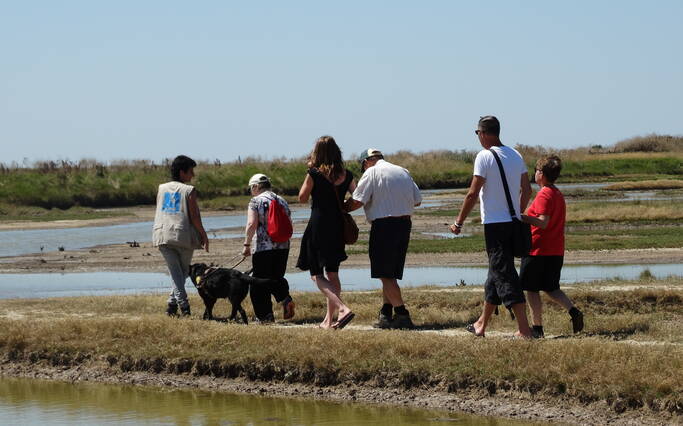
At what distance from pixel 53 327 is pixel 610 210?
2399cm

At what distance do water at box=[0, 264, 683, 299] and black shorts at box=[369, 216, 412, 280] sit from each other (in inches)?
278

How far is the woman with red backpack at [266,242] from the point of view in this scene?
12180 mm

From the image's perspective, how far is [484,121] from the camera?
10.3m

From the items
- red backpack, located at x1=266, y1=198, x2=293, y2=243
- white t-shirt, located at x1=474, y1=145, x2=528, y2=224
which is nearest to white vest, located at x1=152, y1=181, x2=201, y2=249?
red backpack, located at x1=266, y1=198, x2=293, y2=243

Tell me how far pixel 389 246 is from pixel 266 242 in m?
1.68

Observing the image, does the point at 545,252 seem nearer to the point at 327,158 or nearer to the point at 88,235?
the point at 327,158

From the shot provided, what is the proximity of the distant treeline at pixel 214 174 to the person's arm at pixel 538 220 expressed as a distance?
1731 inches

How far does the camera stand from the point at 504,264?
10156 mm

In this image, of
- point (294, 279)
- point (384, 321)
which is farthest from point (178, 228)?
point (294, 279)

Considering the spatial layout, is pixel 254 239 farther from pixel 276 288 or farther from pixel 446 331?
pixel 446 331

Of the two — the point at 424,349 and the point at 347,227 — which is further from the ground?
the point at 347,227

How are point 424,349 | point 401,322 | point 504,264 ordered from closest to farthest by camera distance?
1. point 424,349
2. point 504,264
3. point 401,322

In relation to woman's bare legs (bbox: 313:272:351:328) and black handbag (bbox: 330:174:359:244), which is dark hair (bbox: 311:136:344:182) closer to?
black handbag (bbox: 330:174:359:244)

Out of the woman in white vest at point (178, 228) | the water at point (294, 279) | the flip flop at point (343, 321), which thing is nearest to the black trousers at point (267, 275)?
the woman in white vest at point (178, 228)
